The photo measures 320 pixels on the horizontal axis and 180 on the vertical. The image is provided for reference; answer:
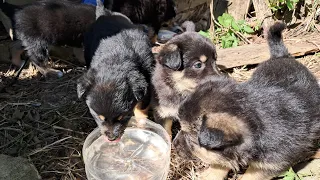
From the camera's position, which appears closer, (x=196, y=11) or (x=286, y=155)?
(x=286, y=155)

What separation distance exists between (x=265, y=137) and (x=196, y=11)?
435 centimetres

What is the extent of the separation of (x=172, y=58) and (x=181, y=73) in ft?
0.75

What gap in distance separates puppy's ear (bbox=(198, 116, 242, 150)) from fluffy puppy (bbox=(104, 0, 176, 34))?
3556mm

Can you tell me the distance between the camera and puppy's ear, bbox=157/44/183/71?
13.1 ft

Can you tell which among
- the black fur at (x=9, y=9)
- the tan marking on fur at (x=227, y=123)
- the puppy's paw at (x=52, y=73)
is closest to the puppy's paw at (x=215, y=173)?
the tan marking on fur at (x=227, y=123)

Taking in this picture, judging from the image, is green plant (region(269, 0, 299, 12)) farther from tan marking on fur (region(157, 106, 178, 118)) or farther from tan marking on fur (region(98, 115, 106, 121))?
tan marking on fur (region(98, 115, 106, 121))

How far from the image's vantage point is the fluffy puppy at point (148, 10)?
6.11m

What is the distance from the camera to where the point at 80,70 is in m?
5.82

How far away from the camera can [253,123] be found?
10.1 ft

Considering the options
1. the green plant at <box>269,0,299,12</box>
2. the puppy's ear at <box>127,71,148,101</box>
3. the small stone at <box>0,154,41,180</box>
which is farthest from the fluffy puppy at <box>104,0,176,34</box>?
the small stone at <box>0,154,41,180</box>

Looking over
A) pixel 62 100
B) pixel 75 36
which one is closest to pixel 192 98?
pixel 62 100

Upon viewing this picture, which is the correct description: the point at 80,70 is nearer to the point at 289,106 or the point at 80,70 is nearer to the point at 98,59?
the point at 98,59

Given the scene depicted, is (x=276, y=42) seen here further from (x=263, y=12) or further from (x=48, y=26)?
(x=48, y=26)

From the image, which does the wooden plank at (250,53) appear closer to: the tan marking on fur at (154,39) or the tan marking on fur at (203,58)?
the tan marking on fur at (154,39)
